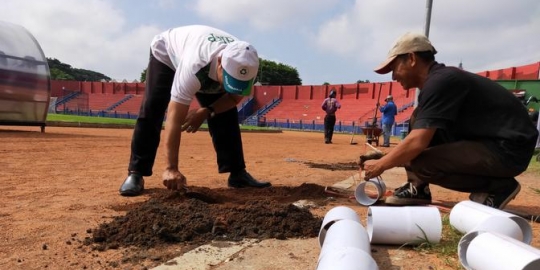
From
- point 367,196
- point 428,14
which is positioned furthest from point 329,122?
point 367,196

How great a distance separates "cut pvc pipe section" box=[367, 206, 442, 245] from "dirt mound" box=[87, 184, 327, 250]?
1.21ft

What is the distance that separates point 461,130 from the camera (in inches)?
111

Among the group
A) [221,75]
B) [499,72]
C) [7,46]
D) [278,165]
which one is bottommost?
[278,165]

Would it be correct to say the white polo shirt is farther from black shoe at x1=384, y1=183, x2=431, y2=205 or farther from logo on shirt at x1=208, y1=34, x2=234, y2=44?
black shoe at x1=384, y1=183, x2=431, y2=205

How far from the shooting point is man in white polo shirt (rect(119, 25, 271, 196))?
288cm

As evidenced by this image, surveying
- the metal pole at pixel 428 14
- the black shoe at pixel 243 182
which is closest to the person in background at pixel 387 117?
the metal pole at pixel 428 14

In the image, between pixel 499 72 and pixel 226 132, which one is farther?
pixel 499 72

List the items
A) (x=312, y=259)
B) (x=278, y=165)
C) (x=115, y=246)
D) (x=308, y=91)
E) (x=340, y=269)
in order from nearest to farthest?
(x=340, y=269)
(x=312, y=259)
(x=115, y=246)
(x=278, y=165)
(x=308, y=91)

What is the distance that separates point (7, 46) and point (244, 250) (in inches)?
425

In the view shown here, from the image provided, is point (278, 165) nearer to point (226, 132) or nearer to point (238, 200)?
point (226, 132)

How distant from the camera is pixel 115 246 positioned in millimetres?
2062

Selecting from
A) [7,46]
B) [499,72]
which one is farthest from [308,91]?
[7,46]

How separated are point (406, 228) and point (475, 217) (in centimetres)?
36

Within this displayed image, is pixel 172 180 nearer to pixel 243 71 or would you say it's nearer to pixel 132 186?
pixel 132 186
